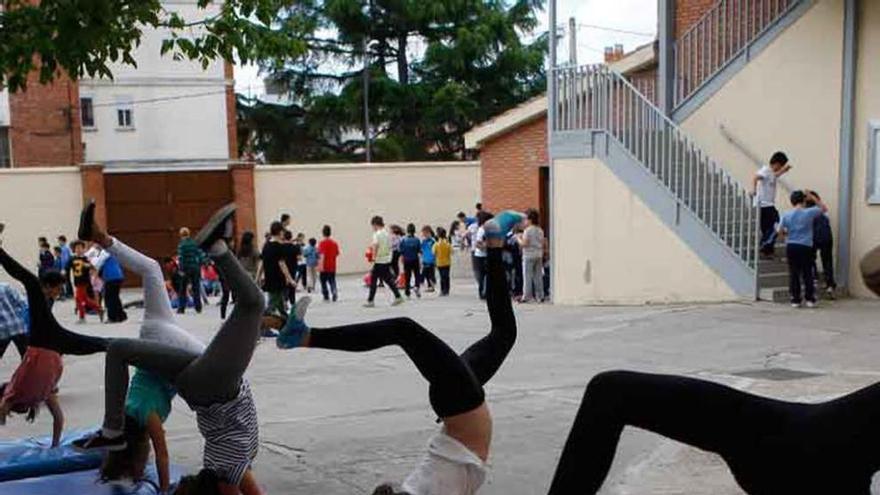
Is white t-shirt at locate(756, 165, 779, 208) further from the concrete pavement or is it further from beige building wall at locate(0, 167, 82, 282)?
beige building wall at locate(0, 167, 82, 282)

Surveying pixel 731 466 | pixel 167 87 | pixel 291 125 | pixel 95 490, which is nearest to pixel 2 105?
pixel 167 87

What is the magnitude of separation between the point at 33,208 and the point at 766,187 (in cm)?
1905

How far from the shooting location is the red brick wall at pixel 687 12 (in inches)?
650

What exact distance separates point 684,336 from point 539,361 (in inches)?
79.5

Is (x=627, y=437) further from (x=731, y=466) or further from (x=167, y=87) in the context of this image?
(x=167, y=87)

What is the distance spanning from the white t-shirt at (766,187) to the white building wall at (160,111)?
21.9 meters

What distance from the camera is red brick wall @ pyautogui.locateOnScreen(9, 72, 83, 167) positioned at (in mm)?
29484

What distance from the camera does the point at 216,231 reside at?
13.1ft

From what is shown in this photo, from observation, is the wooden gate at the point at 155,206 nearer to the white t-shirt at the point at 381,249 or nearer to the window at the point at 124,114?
the window at the point at 124,114

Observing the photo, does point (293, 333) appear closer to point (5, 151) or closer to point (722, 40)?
point (722, 40)

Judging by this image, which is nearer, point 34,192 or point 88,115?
point 34,192

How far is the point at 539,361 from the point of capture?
34.3 feet

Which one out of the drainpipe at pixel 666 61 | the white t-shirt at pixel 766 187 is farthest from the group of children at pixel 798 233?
the drainpipe at pixel 666 61

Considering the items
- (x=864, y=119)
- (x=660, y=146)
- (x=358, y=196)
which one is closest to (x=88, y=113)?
(x=358, y=196)
